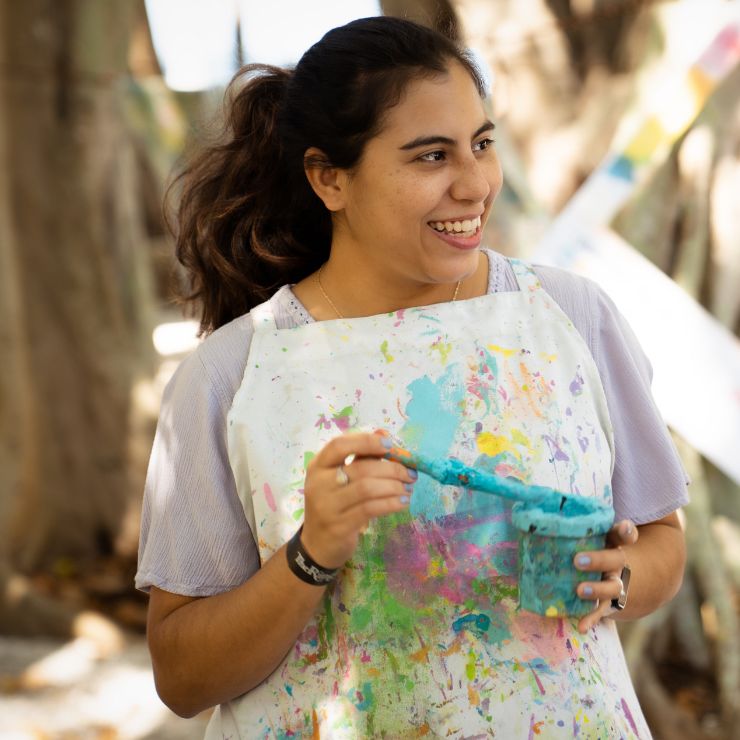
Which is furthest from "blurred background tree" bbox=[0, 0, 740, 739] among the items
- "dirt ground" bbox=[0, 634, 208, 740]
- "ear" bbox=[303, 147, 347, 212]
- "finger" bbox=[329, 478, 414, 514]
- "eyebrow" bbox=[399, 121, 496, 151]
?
"finger" bbox=[329, 478, 414, 514]

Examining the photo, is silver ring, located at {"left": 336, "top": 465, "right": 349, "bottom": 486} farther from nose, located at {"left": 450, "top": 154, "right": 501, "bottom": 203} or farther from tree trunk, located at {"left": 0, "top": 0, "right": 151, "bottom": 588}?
tree trunk, located at {"left": 0, "top": 0, "right": 151, "bottom": 588}

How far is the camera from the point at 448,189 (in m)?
1.71

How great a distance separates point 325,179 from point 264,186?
18cm

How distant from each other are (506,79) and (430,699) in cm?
241

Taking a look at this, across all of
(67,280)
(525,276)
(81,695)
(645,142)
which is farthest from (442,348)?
(67,280)

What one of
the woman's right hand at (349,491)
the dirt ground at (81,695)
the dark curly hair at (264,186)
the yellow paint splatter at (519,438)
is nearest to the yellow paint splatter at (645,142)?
the dark curly hair at (264,186)

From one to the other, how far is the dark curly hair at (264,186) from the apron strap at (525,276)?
0.31m

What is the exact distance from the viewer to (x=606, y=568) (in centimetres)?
153

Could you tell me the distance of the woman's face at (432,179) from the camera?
1.71 meters

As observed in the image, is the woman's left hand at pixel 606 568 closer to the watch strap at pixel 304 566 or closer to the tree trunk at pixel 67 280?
the watch strap at pixel 304 566

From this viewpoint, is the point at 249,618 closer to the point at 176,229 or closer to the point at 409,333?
the point at 409,333

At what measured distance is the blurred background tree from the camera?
136 inches

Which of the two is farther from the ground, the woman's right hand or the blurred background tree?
the woman's right hand

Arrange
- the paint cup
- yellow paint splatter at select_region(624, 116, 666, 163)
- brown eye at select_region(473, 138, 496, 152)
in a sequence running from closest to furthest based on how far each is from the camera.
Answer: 1. the paint cup
2. brown eye at select_region(473, 138, 496, 152)
3. yellow paint splatter at select_region(624, 116, 666, 163)
